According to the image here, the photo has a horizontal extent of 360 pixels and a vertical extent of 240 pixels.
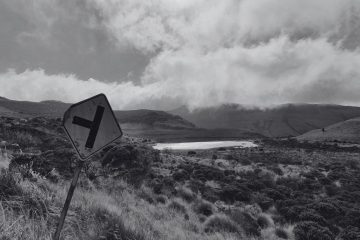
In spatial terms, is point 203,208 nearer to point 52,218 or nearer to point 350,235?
point 350,235

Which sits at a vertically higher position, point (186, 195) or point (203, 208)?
point (186, 195)

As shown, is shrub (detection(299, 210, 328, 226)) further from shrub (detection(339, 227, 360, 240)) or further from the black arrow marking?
the black arrow marking

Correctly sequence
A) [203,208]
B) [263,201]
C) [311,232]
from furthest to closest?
[263,201] → [203,208] → [311,232]

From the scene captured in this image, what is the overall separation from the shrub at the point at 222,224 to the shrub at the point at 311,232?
1.85 metres

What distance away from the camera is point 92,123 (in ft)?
14.8

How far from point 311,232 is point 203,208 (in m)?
3.93

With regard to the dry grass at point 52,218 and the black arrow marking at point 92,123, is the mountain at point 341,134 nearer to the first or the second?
the dry grass at point 52,218

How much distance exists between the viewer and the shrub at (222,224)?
34.9 feet

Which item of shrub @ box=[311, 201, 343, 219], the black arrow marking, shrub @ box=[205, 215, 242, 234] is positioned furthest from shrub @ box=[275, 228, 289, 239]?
the black arrow marking

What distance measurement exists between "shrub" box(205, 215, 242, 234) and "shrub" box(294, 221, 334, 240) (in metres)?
1.85

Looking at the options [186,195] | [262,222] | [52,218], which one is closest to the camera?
[52,218]

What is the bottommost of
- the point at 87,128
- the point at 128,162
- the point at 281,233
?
the point at 281,233

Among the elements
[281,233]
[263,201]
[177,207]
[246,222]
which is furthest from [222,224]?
[263,201]

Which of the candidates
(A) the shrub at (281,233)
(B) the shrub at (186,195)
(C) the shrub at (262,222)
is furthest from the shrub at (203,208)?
(A) the shrub at (281,233)
